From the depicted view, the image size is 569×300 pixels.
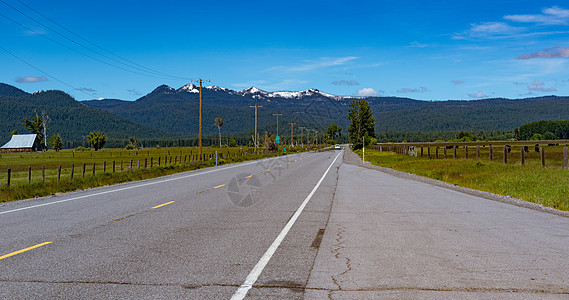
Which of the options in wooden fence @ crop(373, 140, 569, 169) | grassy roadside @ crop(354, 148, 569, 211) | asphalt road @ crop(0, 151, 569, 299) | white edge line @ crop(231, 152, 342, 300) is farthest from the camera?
wooden fence @ crop(373, 140, 569, 169)

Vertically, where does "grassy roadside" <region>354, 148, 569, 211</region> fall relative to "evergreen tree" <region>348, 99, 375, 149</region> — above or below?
below

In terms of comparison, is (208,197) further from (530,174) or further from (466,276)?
(530,174)

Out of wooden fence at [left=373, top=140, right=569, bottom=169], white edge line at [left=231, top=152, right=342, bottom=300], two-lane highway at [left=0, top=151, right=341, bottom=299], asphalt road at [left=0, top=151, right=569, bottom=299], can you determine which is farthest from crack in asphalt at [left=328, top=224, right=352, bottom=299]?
wooden fence at [left=373, top=140, right=569, bottom=169]

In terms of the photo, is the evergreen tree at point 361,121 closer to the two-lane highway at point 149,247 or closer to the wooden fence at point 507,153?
the wooden fence at point 507,153

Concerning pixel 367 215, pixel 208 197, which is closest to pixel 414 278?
pixel 367 215

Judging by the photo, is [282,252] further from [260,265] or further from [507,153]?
[507,153]

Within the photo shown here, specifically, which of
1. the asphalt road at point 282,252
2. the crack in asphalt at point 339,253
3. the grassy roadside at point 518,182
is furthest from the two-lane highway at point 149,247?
the grassy roadside at point 518,182

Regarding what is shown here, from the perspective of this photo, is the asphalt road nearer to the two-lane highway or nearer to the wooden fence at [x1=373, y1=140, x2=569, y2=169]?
the two-lane highway

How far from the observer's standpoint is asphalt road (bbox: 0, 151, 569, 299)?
18.0 ft

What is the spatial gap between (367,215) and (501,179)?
480 inches

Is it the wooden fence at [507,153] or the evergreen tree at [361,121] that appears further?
the evergreen tree at [361,121]

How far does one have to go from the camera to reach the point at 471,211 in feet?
40.4

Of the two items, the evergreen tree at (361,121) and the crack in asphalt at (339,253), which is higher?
the evergreen tree at (361,121)

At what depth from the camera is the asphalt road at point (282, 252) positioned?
549 cm
